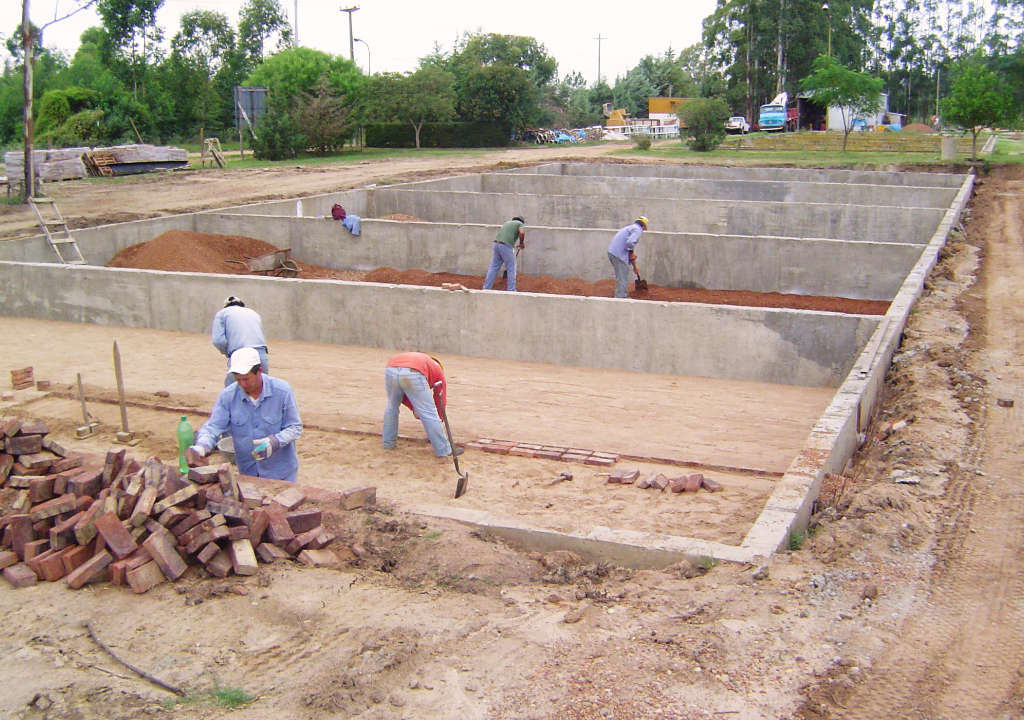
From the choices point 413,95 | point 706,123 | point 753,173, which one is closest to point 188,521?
point 753,173

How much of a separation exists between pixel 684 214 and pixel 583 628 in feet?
56.9

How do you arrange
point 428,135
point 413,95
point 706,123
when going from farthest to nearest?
point 428,135, point 413,95, point 706,123

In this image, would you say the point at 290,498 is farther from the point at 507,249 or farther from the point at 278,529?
the point at 507,249

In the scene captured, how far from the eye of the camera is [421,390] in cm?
818

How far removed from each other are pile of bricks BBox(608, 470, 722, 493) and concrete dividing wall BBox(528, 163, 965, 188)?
21441 millimetres

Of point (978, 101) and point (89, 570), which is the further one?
point (978, 101)

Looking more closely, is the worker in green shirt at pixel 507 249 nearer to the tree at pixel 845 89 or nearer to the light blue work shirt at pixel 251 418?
the light blue work shirt at pixel 251 418

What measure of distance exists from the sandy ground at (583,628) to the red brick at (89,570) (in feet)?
0.20

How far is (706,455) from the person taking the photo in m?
8.70

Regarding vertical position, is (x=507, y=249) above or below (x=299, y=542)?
above

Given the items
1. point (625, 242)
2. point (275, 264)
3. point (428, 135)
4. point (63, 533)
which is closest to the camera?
point (63, 533)

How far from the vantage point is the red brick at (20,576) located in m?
5.44

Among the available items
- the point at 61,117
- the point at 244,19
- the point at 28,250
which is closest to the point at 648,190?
the point at 28,250

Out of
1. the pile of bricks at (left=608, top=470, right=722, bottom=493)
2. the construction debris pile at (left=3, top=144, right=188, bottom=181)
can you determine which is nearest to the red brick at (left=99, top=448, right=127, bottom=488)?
the pile of bricks at (left=608, top=470, right=722, bottom=493)
